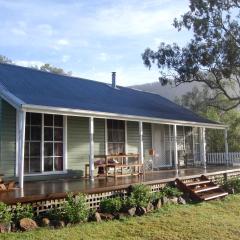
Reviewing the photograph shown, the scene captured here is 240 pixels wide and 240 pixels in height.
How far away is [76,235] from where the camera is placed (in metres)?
8.66

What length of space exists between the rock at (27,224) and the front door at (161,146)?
1112cm

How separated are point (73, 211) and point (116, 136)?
8.10 m

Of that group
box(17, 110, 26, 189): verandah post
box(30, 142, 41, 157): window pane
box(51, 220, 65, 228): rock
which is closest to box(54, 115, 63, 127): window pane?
Answer: box(30, 142, 41, 157): window pane

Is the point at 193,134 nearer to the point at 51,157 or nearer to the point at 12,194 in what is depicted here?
the point at 51,157

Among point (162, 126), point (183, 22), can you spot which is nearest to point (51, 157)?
point (162, 126)

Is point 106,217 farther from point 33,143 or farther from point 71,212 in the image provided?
point 33,143

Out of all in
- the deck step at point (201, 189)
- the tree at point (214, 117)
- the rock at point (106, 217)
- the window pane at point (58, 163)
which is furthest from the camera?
the tree at point (214, 117)

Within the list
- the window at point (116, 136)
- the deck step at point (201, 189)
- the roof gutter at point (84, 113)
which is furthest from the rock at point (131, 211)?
the window at point (116, 136)

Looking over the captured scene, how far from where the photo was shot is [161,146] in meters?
20.2

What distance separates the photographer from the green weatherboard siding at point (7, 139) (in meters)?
13.0

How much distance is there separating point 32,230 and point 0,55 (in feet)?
204

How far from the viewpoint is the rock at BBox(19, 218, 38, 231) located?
8.71m

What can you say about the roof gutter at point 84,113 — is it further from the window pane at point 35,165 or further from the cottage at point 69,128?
the window pane at point 35,165

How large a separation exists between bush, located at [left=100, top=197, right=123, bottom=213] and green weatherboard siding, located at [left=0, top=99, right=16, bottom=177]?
372 cm
